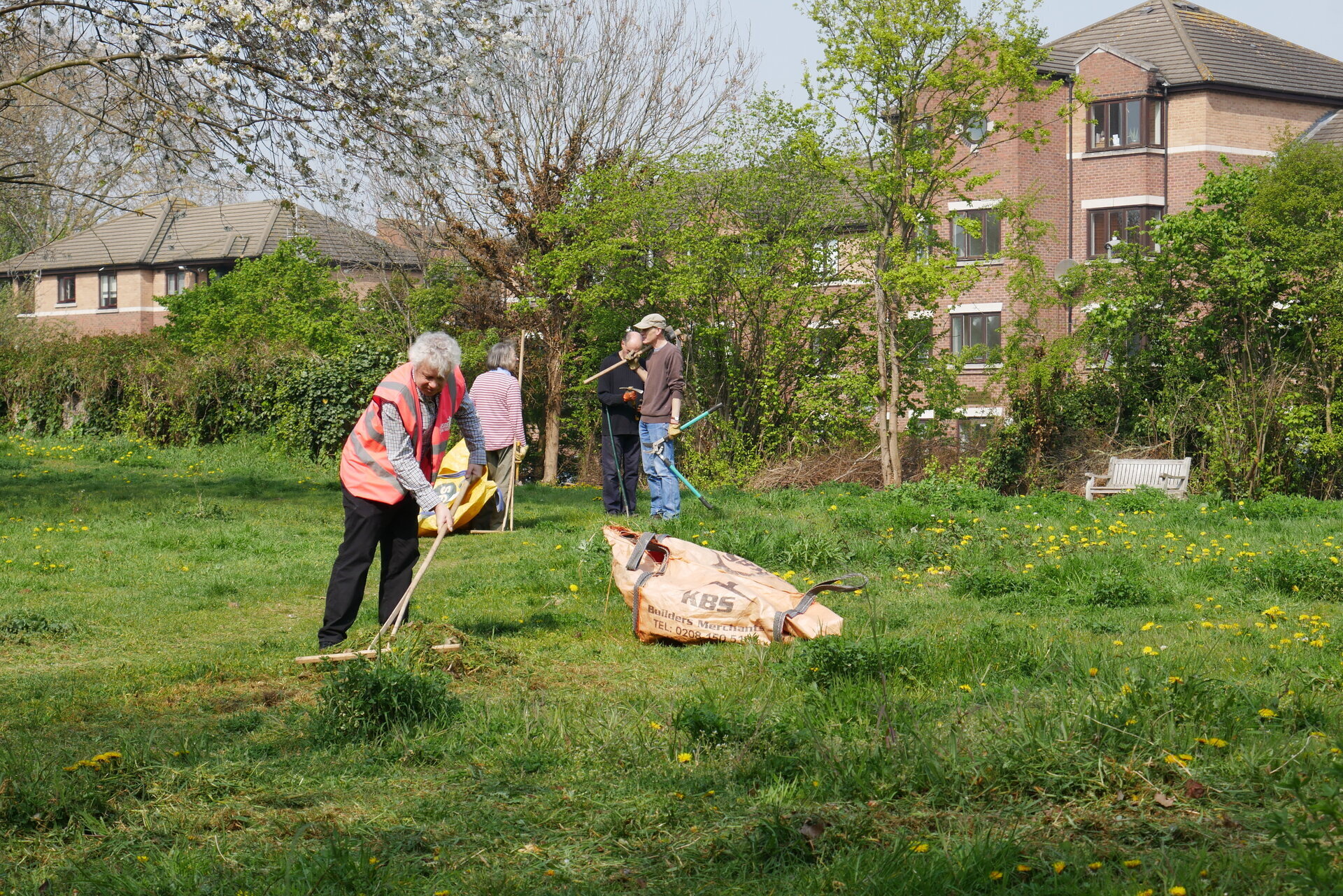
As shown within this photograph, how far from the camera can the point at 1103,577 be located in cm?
755

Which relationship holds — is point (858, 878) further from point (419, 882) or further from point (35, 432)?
point (35, 432)

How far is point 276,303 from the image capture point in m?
33.0

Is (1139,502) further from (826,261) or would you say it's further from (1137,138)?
(1137,138)

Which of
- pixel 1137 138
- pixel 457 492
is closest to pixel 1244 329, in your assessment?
pixel 457 492

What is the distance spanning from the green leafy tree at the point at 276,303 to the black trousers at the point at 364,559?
80.6 ft

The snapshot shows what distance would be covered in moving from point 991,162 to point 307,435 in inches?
816

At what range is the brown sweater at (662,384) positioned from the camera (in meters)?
11.6

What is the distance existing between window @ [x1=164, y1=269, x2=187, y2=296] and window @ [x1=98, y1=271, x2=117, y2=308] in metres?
2.70

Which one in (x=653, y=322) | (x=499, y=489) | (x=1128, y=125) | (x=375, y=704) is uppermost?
(x=1128, y=125)

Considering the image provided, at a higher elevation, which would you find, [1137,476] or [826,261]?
[826,261]

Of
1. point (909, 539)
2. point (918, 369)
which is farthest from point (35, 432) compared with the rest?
point (909, 539)

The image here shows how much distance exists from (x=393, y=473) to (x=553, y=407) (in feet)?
57.1

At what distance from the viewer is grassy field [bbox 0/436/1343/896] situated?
3.21 meters

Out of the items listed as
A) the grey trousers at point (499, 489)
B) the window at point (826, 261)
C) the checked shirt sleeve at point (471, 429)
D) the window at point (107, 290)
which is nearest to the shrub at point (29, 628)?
the checked shirt sleeve at point (471, 429)
